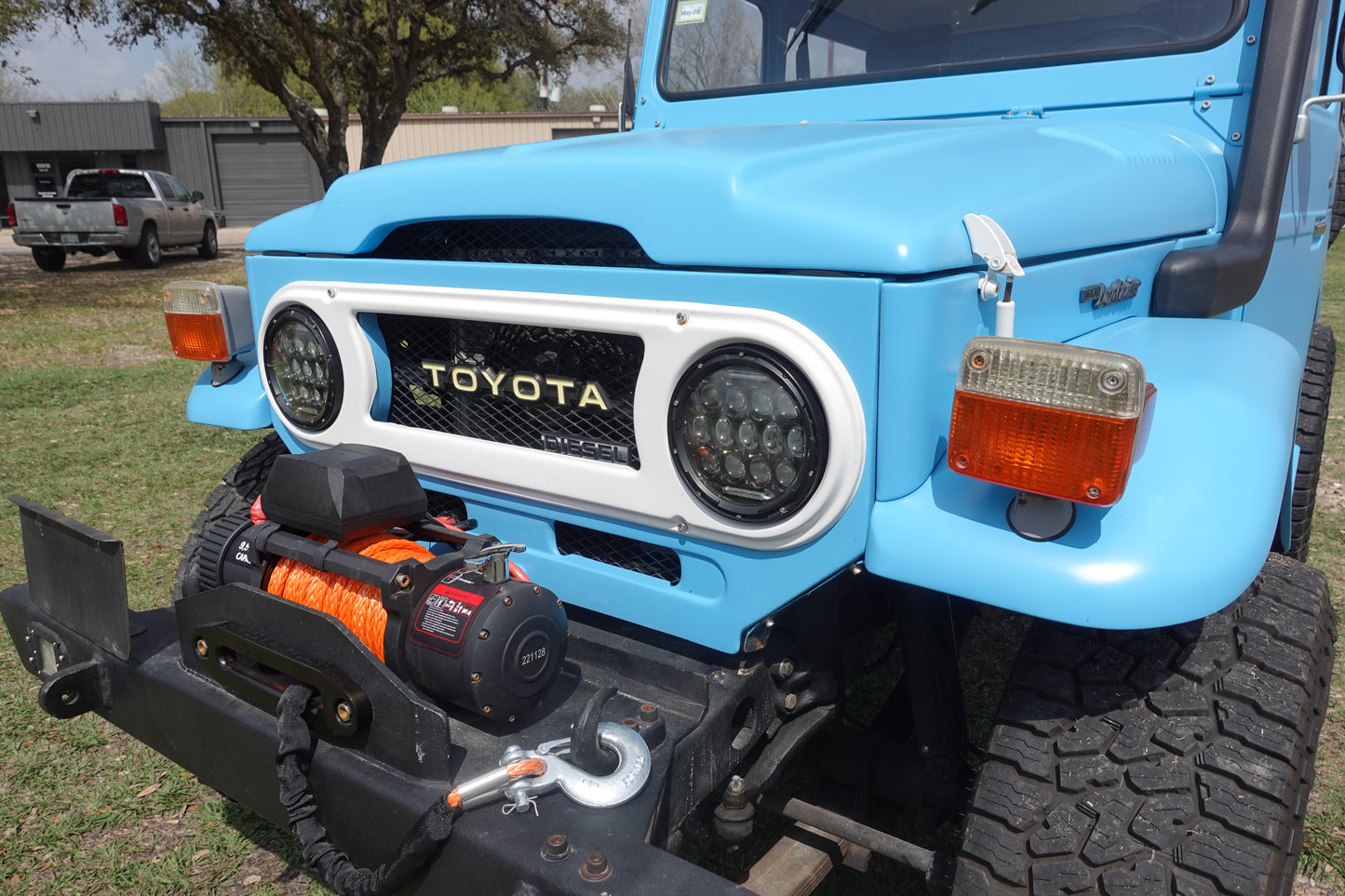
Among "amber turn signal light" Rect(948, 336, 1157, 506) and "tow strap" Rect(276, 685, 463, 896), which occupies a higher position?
"amber turn signal light" Rect(948, 336, 1157, 506)

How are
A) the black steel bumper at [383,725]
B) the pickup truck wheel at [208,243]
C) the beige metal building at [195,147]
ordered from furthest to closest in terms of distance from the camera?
the beige metal building at [195,147] < the pickup truck wheel at [208,243] < the black steel bumper at [383,725]

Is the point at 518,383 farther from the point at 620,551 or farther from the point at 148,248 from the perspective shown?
the point at 148,248

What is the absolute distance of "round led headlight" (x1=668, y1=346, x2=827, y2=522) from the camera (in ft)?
4.75

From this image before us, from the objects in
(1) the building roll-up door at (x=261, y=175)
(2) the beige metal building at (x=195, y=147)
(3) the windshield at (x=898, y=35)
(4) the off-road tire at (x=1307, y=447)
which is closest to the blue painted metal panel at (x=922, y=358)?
(3) the windshield at (x=898, y=35)

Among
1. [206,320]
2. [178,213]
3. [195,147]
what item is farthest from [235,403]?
[195,147]

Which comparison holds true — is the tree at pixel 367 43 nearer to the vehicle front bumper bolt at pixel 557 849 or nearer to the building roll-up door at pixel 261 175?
the building roll-up door at pixel 261 175

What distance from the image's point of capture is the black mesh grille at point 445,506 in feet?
6.86

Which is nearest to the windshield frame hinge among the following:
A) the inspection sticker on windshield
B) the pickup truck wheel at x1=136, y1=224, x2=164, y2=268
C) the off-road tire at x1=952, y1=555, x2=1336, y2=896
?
the off-road tire at x1=952, y1=555, x2=1336, y2=896

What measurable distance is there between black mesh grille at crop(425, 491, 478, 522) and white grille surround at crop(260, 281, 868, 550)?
0.15 meters

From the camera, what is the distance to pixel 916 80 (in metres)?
2.53

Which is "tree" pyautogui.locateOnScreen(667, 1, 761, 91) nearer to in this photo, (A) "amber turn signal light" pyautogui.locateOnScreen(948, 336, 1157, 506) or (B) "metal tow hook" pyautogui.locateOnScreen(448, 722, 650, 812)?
(A) "amber turn signal light" pyautogui.locateOnScreen(948, 336, 1157, 506)

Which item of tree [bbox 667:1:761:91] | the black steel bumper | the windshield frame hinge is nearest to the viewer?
the black steel bumper

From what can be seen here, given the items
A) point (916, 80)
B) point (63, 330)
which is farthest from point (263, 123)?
point (916, 80)

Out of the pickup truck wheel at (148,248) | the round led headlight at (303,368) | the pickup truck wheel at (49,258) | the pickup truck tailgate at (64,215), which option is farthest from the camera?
the pickup truck wheel at (148,248)
